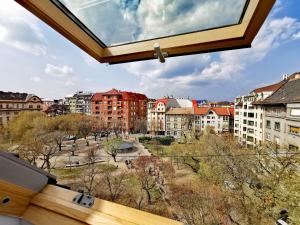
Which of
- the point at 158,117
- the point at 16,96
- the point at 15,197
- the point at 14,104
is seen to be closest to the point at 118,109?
the point at 158,117

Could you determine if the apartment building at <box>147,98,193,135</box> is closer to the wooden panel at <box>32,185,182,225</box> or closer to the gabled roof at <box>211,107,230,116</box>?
the gabled roof at <box>211,107,230,116</box>

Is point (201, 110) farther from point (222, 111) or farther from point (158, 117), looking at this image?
point (158, 117)

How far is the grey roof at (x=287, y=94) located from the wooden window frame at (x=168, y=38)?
327 inches

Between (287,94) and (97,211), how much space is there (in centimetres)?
1033

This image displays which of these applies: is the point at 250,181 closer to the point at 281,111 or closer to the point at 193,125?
the point at 281,111

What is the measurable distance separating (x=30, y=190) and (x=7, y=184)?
58 mm

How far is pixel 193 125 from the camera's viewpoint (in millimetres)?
15461

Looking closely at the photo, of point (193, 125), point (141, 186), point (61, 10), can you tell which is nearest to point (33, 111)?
point (141, 186)

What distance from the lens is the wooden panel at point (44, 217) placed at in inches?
14.2

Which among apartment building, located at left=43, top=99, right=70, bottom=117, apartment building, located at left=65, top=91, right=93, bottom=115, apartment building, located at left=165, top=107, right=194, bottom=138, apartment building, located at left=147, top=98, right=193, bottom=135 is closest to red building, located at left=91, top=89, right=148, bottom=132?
apartment building, located at left=147, top=98, right=193, bottom=135

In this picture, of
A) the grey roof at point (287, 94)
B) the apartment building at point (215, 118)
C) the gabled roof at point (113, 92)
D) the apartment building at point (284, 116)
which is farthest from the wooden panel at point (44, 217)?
the gabled roof at point (113, 92)

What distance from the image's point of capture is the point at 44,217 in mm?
386

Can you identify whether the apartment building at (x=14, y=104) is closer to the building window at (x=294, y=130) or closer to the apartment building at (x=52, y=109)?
the apartment building at (x=52, y=109)

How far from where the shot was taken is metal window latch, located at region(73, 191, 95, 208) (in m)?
0.38
